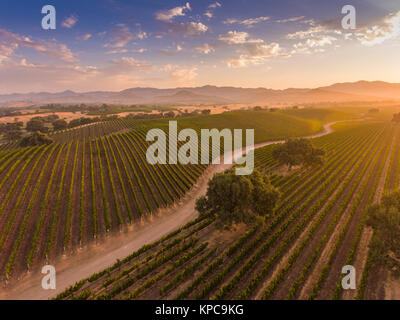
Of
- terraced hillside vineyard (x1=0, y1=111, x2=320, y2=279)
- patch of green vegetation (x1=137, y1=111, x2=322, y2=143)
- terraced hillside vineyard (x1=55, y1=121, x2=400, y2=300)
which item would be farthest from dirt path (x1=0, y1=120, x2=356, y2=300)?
patch of green vegetation (x1=137, y1=111, x2=322, y2=143)

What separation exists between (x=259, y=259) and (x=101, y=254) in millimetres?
23441

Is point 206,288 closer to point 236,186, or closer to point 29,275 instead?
point 236,186

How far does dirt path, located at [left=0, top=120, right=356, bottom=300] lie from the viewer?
2255cm

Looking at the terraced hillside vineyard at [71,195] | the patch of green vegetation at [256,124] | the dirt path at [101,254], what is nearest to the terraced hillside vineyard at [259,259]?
the dirt path at [101,254]

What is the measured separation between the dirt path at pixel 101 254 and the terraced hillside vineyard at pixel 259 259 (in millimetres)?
2282

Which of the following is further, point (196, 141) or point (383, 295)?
point (196, 141)

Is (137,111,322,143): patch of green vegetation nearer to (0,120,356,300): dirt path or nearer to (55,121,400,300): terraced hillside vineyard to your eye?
(55,121,400,300): terraced hillside vineyard

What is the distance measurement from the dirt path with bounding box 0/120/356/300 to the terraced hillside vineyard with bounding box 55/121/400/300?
228 centimetres

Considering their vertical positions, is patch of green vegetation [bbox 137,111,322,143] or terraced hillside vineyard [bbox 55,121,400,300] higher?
patch of green vegetation [bbox 137,111,322,143]

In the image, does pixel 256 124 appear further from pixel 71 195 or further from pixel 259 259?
pixel 71 195

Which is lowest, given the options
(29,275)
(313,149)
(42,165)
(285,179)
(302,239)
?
(29,275)

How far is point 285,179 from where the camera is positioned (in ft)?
156
